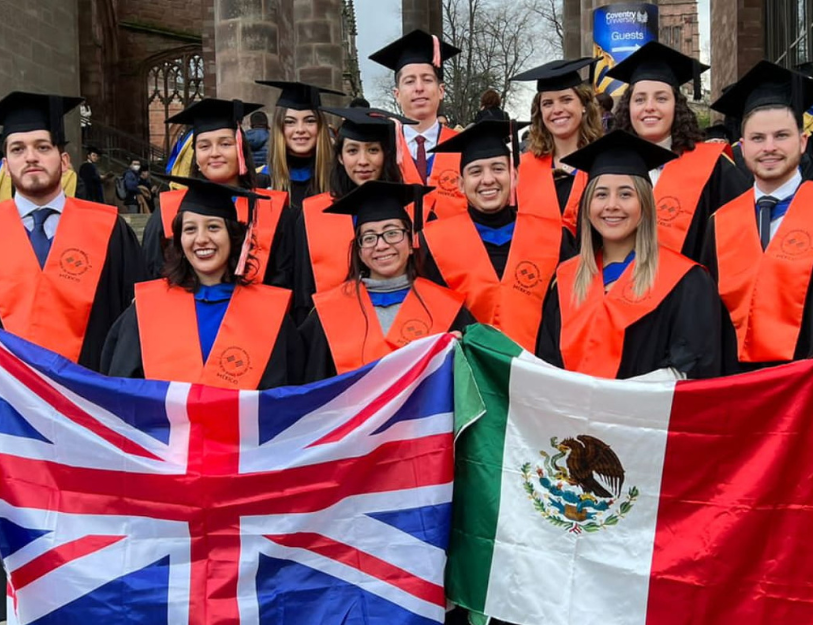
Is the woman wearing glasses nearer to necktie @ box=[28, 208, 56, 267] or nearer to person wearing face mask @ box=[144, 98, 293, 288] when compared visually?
person wearing face mask @ box=[144, 98, 293, 288]

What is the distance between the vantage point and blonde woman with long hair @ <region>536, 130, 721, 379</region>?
3.56 metres

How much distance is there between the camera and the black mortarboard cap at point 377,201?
4000mm

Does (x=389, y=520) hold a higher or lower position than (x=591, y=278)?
lower

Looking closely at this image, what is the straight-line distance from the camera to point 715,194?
4.61 meters

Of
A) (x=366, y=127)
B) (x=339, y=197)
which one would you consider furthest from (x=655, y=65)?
(x=339, y=197)

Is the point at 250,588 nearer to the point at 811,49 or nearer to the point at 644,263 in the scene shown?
the point at 644,263

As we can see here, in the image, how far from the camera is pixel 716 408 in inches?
132

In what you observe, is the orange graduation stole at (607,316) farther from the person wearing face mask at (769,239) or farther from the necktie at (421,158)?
the necktie at (421,158)

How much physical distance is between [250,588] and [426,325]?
4.10ft

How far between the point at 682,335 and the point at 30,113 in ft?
10.2

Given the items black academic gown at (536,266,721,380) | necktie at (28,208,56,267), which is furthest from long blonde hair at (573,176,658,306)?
necktie at (28,208,56,267)

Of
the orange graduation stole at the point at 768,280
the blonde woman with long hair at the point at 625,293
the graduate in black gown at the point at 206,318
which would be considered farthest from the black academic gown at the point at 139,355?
the orange graduation stole at the point at 768,280

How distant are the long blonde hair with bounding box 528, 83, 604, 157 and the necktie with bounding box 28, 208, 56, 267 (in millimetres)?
2510

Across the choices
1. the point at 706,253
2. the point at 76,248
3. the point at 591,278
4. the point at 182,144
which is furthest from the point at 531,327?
the point at 182,144
